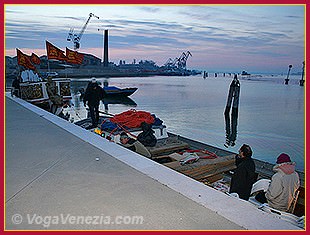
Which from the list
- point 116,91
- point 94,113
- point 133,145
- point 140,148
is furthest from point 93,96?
point 116,91

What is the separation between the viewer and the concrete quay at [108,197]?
2.76 metres

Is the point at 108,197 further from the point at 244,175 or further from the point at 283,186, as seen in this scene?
the point at 283,186

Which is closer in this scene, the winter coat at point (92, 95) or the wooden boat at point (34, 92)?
the winter coat at point (92, 95)

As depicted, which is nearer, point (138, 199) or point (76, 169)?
point (138, 199)

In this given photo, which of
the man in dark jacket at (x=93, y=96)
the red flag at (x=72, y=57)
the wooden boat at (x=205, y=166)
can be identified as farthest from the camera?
the red flag at (x=72, y=57)

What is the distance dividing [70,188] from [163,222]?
1243mm

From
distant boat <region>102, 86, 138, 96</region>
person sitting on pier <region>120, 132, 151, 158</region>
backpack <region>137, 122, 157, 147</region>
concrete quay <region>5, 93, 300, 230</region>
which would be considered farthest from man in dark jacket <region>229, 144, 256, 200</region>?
distant boat <region>102, 86, 138, 96</region>

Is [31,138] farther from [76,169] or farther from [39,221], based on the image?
[39,221]

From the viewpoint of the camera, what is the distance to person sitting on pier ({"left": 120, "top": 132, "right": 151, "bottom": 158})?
6.82 meters

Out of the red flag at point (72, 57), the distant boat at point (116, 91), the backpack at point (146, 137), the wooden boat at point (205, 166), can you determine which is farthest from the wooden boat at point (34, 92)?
the distant boat at point (116, 91)

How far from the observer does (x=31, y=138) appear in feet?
19.2

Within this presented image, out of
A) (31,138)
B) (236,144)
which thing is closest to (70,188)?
(31,138)

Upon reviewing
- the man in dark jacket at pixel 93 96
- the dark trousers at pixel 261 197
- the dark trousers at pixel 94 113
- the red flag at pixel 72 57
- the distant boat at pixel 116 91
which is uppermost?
the red flag at pixel 72 57

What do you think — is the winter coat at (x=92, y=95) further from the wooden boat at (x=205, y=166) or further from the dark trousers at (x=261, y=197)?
the dark trousers at (x=261, y=197)
